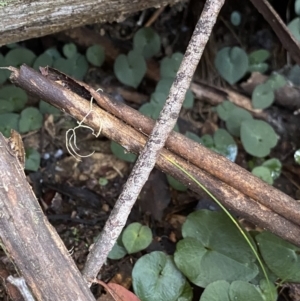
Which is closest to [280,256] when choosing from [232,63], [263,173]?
[263,173]

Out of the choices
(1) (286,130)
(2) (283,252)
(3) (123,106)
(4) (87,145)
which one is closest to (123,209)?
(3) (123,106)

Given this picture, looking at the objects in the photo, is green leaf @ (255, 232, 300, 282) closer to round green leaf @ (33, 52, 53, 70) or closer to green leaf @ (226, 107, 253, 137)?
green leaf @ (226, 107, 253, 137)

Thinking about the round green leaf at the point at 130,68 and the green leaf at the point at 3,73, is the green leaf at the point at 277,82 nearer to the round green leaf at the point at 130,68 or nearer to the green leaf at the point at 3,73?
the round green leaf at the point at 130,68

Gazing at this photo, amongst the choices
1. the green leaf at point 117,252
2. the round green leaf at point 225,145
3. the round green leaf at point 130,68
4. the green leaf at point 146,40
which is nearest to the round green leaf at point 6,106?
the round green leaf at point 130,68

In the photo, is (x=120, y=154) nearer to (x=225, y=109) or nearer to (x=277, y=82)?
(x=225, y=109)

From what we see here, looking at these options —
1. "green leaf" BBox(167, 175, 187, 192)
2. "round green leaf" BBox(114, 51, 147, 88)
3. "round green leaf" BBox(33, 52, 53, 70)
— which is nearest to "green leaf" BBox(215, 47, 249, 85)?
"round green leaf" BBox(114, 51, 147, 88)

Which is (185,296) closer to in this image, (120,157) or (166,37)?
(120,157)
